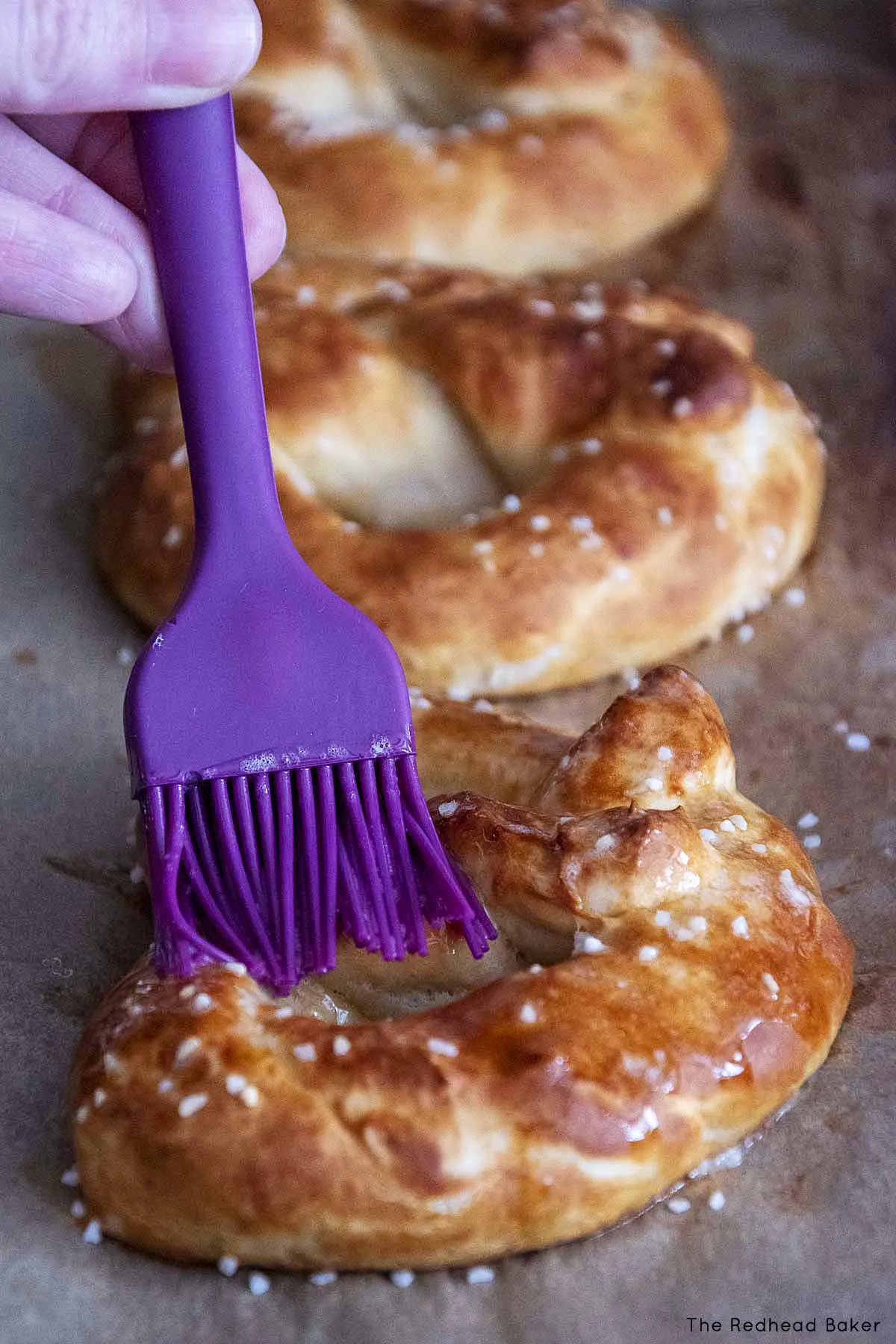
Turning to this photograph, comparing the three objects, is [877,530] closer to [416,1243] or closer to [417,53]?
[417,53]

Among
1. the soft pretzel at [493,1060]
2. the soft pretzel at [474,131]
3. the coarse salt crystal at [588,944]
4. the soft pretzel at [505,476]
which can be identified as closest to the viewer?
A: the soft pretzel at [493,1060]

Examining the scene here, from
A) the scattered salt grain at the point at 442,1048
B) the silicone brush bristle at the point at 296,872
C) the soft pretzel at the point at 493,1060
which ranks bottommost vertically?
the soft pretzel at the point at 493,1060

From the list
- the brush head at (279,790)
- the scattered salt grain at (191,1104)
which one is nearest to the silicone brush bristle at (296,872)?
the brush head at (279,790)

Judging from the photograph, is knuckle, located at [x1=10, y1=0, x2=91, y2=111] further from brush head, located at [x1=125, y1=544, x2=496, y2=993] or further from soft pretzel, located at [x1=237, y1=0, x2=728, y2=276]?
soft pretzel, located at [x1=237, y1=0, x2=728, y2=276]

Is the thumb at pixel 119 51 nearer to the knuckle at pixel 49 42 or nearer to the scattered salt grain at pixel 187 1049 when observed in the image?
the knuckle at pixel 49 42

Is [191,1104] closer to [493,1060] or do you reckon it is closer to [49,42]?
[493,1060]

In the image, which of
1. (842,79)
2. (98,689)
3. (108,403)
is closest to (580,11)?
(842,79)

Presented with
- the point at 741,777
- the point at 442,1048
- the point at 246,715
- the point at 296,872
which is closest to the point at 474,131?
the point at 741,777
